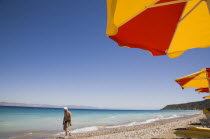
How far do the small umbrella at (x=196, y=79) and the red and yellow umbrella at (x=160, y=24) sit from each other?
6.82 ft

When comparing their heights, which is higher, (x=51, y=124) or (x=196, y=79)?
(x=196, y=79)

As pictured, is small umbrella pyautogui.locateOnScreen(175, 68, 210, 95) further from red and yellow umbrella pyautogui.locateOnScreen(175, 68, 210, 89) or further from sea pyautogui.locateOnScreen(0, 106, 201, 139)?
sea pyautogui.locateOnScreen(0, 106, 201, 139)

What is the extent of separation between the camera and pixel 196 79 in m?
5.49

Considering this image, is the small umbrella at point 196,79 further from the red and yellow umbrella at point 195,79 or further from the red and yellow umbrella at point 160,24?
the red and yellow umbrella at point 160,24

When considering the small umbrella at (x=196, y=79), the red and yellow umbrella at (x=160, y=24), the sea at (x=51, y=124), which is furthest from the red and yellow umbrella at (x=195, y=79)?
the sea at (x=51, y=124)

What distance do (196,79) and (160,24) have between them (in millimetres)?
3857

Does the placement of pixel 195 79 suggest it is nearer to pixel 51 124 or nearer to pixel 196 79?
pixel 196 79

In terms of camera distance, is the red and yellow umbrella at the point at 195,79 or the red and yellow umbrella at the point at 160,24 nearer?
the red and yellow umbrella at the point at 160,24

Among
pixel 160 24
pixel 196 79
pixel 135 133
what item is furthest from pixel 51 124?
pixel 160 24

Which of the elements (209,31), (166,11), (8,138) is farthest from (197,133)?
(8,138)

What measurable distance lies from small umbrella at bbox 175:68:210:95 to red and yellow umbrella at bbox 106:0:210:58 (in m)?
2.08

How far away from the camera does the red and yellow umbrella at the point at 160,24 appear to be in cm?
193

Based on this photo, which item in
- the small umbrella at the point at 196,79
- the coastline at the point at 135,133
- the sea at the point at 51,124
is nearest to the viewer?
the small umbrella at the point at 196,79

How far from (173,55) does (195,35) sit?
57cm
